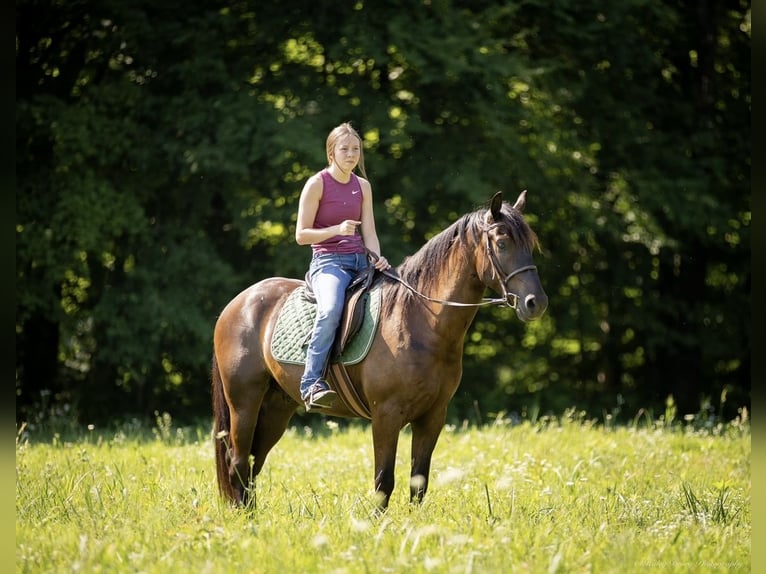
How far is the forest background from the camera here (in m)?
13.1

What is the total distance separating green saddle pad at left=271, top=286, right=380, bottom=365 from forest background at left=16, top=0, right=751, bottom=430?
6.64m

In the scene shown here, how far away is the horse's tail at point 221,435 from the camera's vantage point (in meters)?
6.23

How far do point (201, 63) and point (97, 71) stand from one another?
6.52 ft

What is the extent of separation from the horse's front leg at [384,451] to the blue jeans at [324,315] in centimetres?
52

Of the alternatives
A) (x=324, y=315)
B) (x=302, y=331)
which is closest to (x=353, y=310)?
(x=324, y=315)

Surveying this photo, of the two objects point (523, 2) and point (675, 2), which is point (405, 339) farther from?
point (675, 2)

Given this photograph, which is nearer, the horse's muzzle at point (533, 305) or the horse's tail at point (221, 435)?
the horse's muzzle at point (533, 305)

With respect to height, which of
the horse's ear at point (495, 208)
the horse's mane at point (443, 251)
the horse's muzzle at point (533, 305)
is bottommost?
the horse's muzzle at point (533, 305)

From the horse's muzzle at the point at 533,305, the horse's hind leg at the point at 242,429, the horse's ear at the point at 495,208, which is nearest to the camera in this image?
the horse's muzzle at the point at 533,305

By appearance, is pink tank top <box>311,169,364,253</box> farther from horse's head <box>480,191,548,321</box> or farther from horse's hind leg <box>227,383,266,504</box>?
horse's hind leg <box>227,383,266,504</box>

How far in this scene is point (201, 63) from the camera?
13352 millimetres

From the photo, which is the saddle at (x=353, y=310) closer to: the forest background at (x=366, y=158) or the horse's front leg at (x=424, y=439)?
the horse's front leg at (x=424, y=439)

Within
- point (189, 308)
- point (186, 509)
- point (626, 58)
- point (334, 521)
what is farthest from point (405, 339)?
point (626, 58)

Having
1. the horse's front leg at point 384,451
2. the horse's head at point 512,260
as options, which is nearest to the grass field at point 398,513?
the horse's front leg at point 384,451
